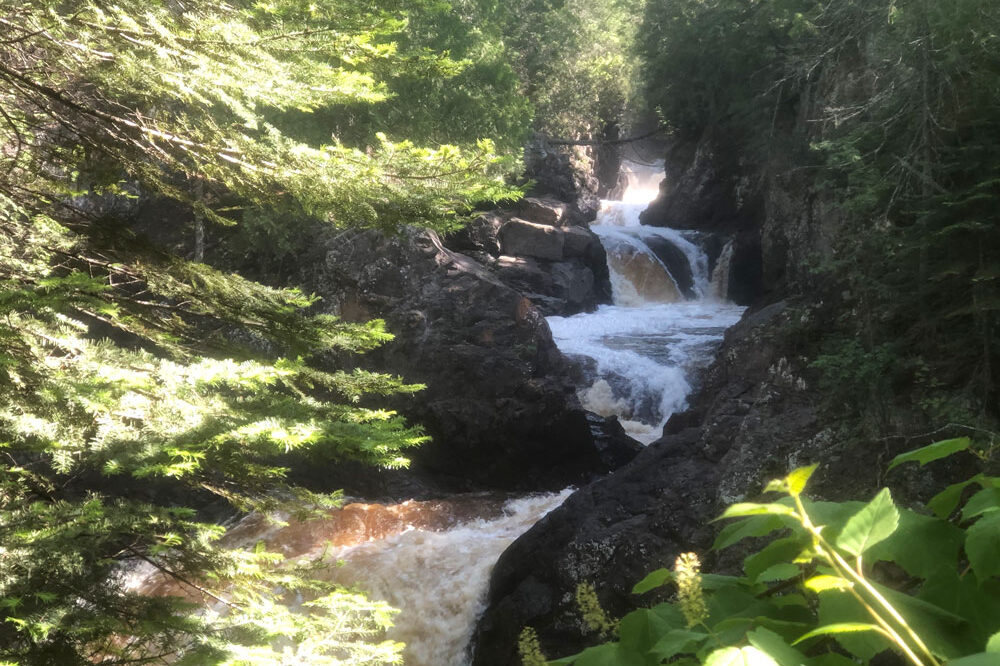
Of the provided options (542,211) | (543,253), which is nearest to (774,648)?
(543,253)

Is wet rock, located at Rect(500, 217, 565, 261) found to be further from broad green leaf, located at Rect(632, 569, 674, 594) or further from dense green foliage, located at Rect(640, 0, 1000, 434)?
broad green leaf, located at Rect(632, 569, 674, 594)

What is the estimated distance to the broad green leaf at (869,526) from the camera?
774mm

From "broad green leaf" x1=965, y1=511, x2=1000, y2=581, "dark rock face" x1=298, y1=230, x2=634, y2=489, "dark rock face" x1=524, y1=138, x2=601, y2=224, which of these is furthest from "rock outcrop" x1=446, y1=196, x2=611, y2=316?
"broad green leaf" x1=965, y1=511, x2=1000, y2=581

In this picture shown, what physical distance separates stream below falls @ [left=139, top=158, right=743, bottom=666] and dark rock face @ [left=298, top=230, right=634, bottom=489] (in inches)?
31.4

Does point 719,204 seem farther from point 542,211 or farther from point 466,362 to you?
point 466,362

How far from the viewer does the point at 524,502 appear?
1031cm

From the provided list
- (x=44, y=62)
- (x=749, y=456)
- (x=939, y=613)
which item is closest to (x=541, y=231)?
(x=749, y=456)

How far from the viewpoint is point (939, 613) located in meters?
0.80

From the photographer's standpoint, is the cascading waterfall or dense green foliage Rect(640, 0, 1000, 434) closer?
dense green foliage Rect(640, 0, 1000, 434)

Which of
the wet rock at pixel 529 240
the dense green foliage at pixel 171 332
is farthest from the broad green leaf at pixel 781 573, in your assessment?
the wet rock at pixel 529 240

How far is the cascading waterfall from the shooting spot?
1355cm

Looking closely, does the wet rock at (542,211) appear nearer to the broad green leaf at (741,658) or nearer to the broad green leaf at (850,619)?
the broad green leaf at (850,619)

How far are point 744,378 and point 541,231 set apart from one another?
1206 centimetres

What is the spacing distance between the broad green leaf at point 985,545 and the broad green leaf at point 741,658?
14.1 inches
